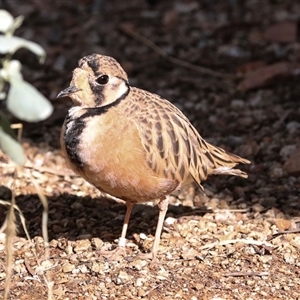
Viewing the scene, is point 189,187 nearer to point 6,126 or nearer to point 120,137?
point 120,137

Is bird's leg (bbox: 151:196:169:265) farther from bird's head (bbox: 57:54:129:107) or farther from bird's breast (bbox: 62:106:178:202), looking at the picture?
bird's head (bbox: 57:54:129:107)

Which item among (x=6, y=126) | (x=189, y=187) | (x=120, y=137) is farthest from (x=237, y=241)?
(x=6, y=126)

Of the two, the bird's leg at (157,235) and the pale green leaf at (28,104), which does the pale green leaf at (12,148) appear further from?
the bird's leg at (157,235)

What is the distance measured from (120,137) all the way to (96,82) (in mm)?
349

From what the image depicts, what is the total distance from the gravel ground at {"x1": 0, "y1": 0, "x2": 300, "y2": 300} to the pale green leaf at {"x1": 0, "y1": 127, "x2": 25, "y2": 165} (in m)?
0.42

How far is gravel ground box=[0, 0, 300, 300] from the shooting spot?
4273 millimetres

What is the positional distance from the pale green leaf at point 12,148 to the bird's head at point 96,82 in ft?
4.69

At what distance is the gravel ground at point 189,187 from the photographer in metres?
4.27

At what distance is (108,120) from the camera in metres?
4.23

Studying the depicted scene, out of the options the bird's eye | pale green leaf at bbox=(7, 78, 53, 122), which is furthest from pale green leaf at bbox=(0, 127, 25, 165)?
the bird's eye

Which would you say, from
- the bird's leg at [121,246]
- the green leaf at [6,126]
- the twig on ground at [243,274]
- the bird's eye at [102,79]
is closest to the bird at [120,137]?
the bird's eye at [102,79]

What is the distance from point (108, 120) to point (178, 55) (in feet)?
10.8

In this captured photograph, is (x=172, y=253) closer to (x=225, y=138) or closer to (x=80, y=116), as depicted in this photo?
(x=80, y=116)

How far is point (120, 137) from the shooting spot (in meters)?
4.19
